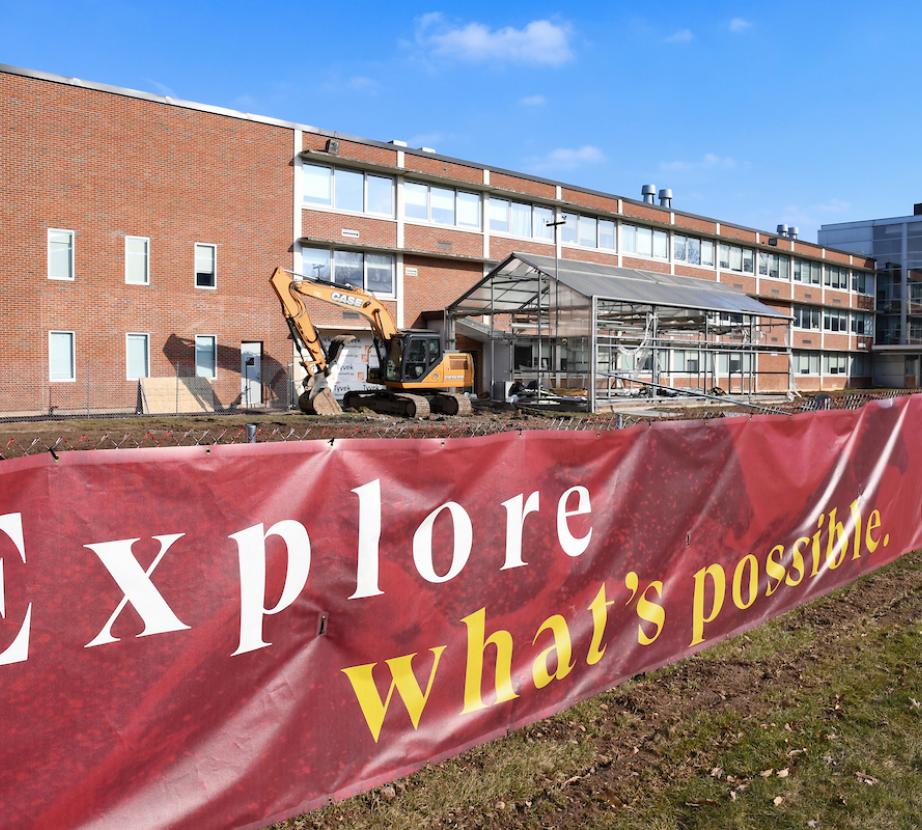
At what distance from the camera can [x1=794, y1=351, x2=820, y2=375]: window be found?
187 feet

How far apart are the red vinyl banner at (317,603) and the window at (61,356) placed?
998 inches

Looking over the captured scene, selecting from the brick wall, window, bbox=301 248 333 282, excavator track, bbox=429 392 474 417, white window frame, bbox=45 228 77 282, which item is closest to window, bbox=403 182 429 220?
window, bbox=301 248 333 282

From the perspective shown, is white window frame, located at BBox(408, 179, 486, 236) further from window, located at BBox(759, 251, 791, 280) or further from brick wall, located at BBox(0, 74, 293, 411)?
window, located at BBox(759, 251, 791, 280)

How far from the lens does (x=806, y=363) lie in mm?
58344

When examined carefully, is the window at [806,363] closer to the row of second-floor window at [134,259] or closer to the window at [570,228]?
the window at [570,228]

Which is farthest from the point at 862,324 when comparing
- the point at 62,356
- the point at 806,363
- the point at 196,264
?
the point at 62,356

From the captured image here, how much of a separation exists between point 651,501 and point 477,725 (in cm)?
183

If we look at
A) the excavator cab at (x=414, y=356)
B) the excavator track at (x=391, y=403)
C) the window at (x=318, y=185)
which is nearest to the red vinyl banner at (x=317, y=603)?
the excavator track at (x=391, y=403)

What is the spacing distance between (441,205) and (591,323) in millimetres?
12622

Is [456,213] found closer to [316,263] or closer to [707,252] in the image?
[316,263]

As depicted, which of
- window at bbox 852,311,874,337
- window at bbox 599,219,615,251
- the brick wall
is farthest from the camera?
window at bbox 852,311,874,337

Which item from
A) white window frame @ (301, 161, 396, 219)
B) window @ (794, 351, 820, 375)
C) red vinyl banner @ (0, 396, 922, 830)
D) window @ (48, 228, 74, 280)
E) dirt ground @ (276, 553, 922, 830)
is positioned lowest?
dirt ground @ (276, 553, 922, 830)

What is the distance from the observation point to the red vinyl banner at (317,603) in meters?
2.61

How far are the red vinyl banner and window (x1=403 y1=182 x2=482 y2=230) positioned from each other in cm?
3033
